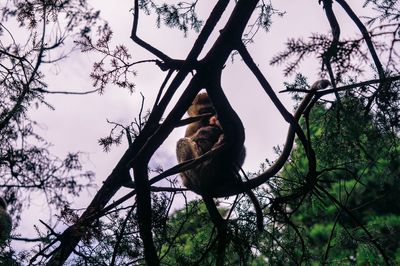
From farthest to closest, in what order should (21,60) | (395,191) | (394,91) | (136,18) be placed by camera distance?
(21,60), (395,191), (136,18), (394,91)

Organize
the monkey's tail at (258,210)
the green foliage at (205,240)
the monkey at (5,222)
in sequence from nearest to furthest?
1. the green foliage at (205,240)
2. the monkey's tail at (258,210)
3. the monkey at (5,222)

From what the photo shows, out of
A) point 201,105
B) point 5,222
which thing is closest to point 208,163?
point 5,222

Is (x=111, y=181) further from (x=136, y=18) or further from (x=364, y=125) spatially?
(x=364, y=125)

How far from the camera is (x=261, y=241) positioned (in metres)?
3.23

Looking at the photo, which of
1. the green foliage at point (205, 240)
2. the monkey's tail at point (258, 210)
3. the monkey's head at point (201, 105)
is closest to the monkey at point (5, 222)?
the green foliage at point (205, 240)

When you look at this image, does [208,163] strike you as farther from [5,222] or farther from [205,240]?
[5,222]

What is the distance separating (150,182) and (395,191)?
1625 mm

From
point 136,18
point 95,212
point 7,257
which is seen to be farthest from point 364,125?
point 7,257

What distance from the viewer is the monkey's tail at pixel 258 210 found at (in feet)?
10.2

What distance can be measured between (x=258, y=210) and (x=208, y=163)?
2.35 feet

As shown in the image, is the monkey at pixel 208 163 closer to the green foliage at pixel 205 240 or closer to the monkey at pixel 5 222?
the green foliage at pixel 205 240

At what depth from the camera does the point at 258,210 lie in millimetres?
3166

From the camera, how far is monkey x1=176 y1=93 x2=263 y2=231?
3.14 meters

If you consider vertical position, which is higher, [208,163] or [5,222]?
[5,222]
